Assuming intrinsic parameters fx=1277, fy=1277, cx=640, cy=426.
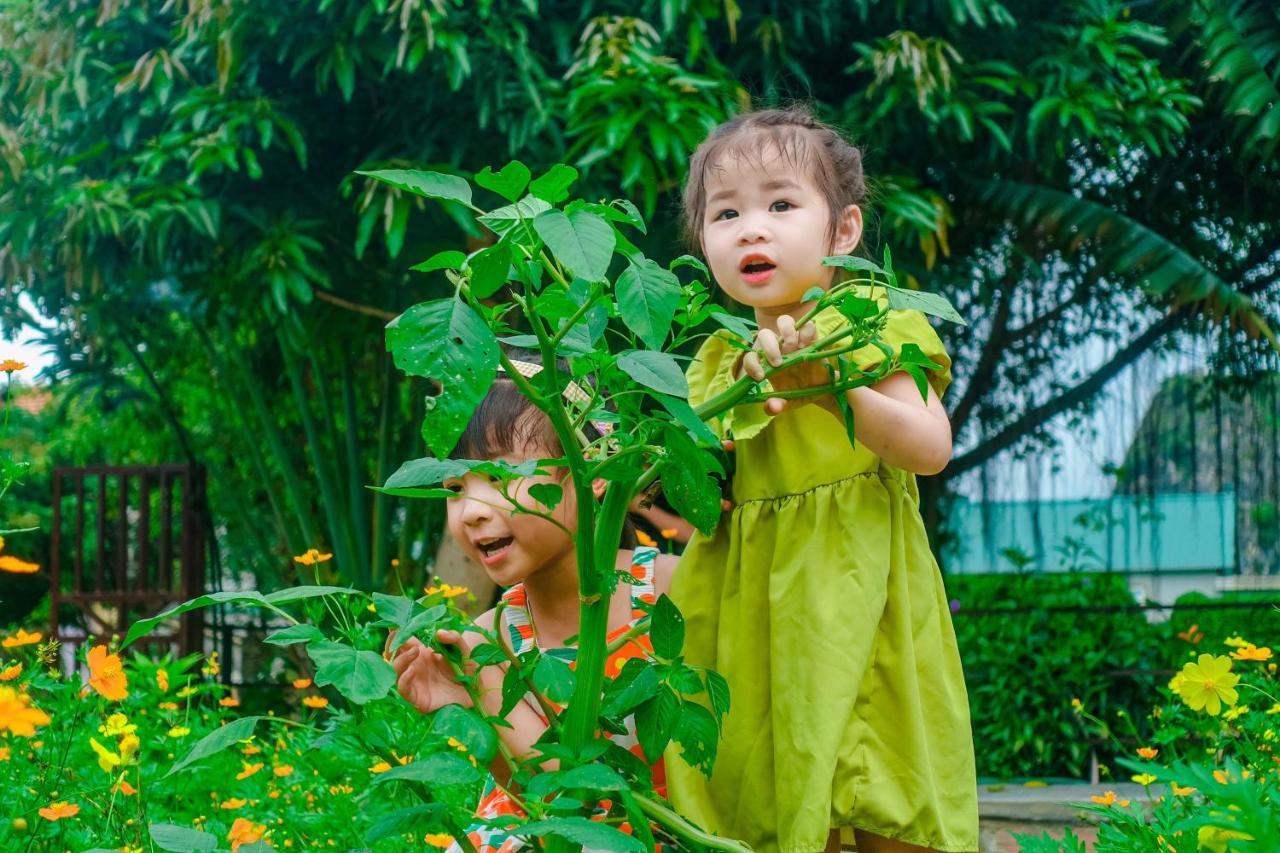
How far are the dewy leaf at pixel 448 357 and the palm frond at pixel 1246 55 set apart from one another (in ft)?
13.7

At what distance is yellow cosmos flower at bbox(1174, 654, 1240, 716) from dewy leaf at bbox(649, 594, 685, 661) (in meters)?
0.63

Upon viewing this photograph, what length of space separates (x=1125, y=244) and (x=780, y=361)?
393 centimetres

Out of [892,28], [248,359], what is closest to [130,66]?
[248,359]

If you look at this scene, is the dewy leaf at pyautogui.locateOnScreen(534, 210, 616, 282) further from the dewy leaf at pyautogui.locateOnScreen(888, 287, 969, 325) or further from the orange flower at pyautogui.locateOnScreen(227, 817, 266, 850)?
the orange flower at pyautogui.locateOnScreen(227, 817, 266, 850)

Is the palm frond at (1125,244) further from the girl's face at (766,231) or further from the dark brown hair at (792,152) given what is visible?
the girl's face at (766,231)

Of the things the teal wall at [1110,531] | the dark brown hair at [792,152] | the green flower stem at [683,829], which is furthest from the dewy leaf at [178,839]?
the teal wall at [1110,531]

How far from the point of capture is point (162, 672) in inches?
95.1

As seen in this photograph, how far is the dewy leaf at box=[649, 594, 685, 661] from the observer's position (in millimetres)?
1206

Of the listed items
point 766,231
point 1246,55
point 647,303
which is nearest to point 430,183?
point 647,303

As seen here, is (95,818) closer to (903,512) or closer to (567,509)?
(567,509)

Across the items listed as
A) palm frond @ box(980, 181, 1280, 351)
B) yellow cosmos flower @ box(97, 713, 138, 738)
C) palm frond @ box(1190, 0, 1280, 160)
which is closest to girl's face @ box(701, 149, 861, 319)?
yellow cosmos flower @ box(97, 713, 138, 738)

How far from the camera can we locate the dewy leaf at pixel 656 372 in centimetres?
99

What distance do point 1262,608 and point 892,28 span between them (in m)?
2.64

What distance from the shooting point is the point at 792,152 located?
61.4 inches
